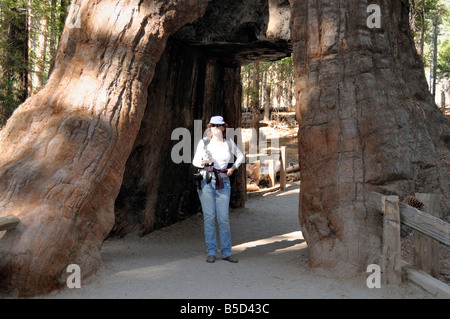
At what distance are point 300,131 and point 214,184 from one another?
142 centimetres

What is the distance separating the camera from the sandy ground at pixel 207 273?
4.45 m

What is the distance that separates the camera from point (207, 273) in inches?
209

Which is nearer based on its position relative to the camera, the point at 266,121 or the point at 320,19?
the point at 320,19

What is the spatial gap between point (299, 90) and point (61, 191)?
3.42 metres

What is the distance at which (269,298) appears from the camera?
14.3 feet

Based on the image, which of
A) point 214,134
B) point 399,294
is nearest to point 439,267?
point 399,294

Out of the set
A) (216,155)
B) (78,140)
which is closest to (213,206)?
(216,155)

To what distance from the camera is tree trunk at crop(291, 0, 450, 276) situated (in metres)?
5.11

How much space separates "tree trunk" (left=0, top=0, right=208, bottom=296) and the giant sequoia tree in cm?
2

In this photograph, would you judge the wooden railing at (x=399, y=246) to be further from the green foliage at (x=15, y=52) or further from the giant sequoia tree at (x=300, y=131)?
the green foliage at (x=15, y=52)

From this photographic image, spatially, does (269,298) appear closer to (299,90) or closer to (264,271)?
(264,271)

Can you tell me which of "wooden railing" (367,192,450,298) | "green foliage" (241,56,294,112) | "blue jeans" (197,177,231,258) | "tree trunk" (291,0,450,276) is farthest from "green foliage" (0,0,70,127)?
"wooden railing" (367,192,450,298)

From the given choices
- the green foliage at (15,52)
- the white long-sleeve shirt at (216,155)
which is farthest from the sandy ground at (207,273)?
the green foliage at (15,52)

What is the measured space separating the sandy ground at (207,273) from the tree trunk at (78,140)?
0.44 meters
